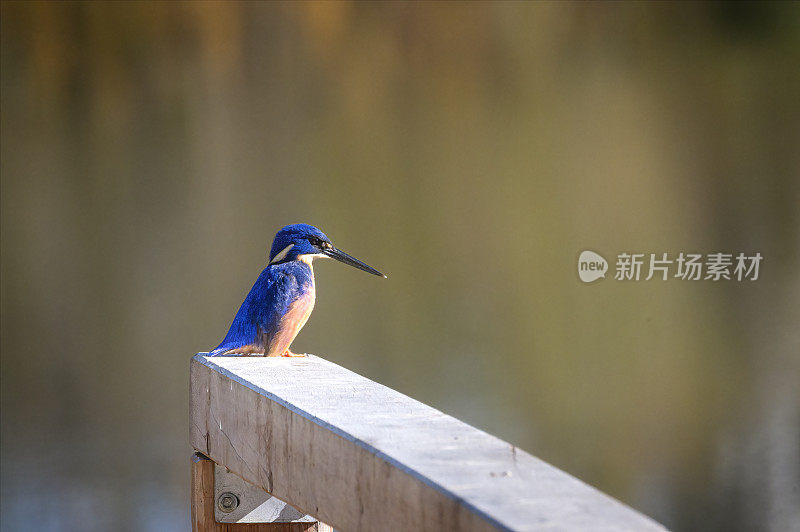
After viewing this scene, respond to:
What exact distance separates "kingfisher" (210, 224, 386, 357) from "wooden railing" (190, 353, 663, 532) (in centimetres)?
→ 6

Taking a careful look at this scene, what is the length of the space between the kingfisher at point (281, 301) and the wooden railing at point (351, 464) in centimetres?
6

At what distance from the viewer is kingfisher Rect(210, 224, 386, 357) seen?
4.61 feet

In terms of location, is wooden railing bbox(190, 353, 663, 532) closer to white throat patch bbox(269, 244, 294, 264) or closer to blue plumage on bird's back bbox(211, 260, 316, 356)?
blue plumage on bird's back bbox(211, 260, 316, 356)

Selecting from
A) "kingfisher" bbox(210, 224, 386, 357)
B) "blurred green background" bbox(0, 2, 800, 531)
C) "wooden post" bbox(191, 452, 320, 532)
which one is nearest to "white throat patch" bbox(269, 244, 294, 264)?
"kingfisher" bbox(210, 224, 386, 357)

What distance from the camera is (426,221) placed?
3025 millimetres

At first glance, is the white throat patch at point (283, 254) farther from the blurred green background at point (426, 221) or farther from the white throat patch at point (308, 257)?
the blurred green background at point (426, 221)

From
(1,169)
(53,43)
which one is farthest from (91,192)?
(53,43)

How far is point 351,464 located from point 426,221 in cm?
221

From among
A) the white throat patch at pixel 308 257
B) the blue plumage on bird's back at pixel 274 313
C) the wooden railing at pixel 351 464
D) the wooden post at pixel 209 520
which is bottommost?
the wooden post at pixel 209 520

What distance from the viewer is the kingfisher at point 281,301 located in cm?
140

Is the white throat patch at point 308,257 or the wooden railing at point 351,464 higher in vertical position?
the white throat patch at point 308,257

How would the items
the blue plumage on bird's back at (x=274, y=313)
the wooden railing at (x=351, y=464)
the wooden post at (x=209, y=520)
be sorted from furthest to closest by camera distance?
the blue plumage on bird's back at (x=274, y=313)
the wooden post at (x=209, y=520)
the wooden railing at (x=351, y=464)

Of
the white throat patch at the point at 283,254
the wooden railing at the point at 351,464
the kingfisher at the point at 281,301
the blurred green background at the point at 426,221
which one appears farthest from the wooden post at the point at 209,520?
the blurred green background at the point at 426,221

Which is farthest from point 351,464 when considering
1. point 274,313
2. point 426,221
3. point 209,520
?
point 426,221
